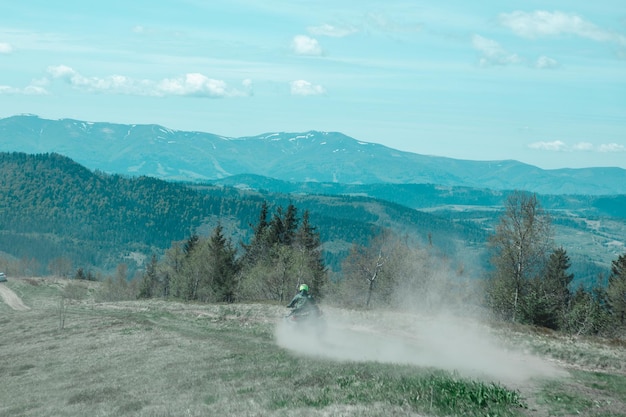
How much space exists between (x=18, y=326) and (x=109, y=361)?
61.7 feet

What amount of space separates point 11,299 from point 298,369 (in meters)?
63.1

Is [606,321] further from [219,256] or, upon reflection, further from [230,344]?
[219,256]

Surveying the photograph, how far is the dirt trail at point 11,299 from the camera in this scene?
6717 cm

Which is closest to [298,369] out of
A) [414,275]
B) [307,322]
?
[307,322]

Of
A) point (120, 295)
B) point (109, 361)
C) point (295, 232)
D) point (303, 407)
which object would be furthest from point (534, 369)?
point (120, 295)

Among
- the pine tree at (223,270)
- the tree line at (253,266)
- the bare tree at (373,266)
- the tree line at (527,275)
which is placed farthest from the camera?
the pine tree at (223,270)

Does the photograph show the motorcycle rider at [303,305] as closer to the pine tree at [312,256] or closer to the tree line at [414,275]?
the tree line at [414,275]

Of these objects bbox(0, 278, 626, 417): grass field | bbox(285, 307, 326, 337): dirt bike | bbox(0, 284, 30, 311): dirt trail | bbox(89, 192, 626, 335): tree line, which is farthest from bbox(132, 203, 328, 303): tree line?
bbox(285, 307, 326, 337): dirt bike

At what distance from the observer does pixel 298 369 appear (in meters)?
21.0

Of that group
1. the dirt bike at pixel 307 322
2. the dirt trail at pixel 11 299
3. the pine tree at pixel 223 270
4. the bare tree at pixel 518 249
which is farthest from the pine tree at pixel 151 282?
the dirt bike at pixel 307 322

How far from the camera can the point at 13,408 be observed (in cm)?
2042

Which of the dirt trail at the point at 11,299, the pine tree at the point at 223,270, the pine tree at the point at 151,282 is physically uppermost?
the pine tree at the point at 223,270

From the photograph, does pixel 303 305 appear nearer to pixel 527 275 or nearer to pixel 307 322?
pixel 307 322

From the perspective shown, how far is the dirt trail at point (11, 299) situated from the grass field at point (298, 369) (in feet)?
89.4
